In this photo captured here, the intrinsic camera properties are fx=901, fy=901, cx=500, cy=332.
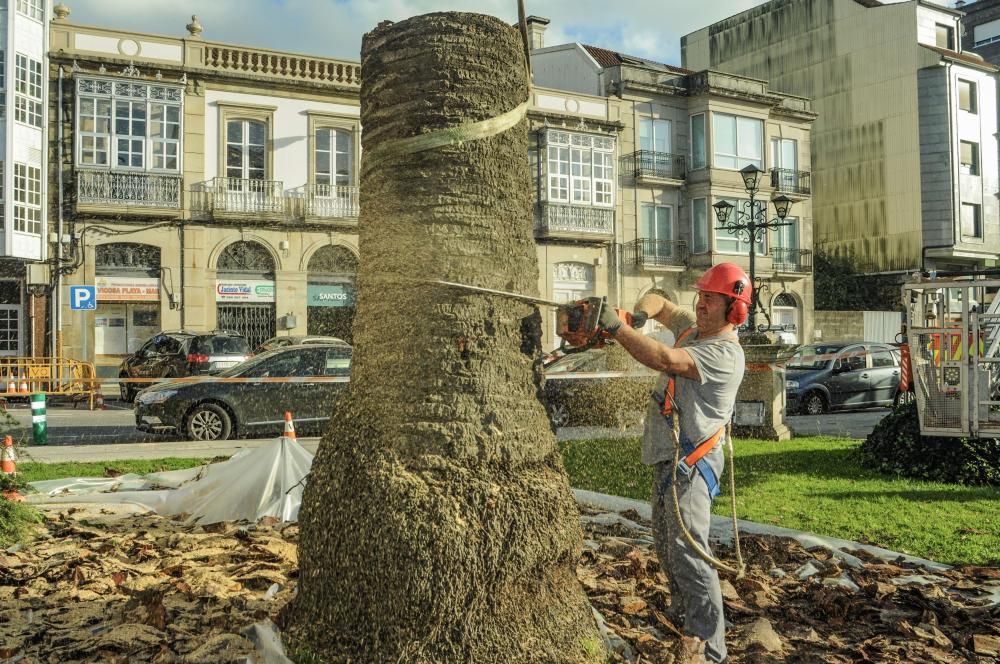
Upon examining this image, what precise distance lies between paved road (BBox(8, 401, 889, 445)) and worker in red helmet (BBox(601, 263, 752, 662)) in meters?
7.04

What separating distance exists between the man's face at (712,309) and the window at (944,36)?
42.1m

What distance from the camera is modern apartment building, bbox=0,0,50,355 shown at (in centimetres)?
2433

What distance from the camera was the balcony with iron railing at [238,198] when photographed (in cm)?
2636

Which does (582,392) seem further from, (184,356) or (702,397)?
(184,356)

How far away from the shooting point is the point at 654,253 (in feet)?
111

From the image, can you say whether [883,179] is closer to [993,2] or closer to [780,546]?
[993,2]

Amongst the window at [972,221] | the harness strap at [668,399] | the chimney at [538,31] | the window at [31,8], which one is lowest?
the harness strap at [668,399]

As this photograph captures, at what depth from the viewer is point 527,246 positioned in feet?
11.6

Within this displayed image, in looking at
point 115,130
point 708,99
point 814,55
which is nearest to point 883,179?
point 814,55

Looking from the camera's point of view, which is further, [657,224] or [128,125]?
[657,224]

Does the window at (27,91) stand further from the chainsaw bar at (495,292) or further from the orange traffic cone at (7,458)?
the chainsaw bar at (495,292)

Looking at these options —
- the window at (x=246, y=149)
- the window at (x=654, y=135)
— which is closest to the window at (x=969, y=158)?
the window at (x=654, y=135)

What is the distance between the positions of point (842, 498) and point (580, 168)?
25931 millimetres

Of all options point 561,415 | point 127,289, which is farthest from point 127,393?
point 561,415
